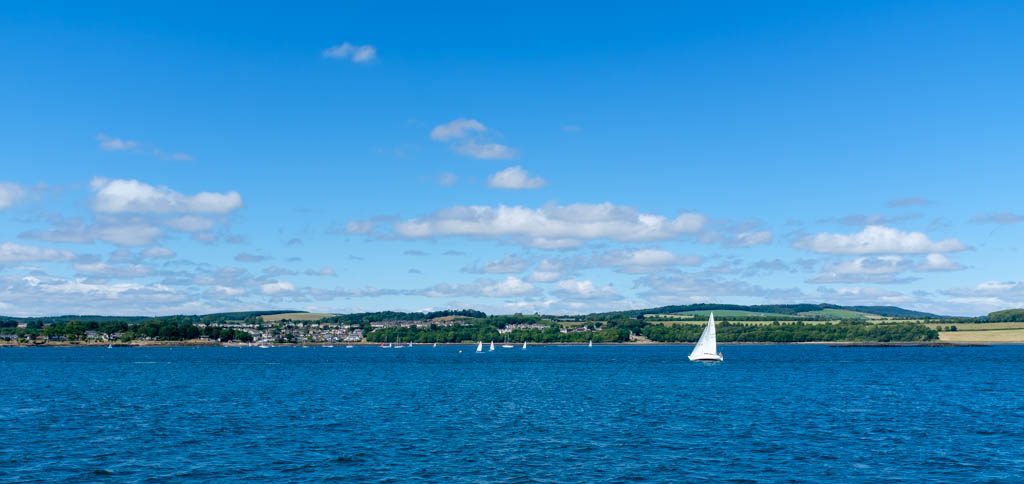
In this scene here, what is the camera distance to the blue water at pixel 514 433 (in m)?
48.5

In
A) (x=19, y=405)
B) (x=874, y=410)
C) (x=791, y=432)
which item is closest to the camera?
(x=791, y=432)

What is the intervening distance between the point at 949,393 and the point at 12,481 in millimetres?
99698

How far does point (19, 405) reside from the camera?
3450 inches

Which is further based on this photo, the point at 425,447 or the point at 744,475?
the point at 425,447

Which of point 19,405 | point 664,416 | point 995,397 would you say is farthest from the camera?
point 995,397

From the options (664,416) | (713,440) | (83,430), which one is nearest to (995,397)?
(664,416)

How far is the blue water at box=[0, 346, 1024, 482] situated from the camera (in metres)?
48.5

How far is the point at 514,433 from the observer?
64.2m

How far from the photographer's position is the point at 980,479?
4628 cm

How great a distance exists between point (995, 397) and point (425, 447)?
7426 centimetres

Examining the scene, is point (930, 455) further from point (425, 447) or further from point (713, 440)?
point (425, 447)

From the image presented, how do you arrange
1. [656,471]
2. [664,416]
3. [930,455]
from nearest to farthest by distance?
[656,471]
[930,455]
[664,416]

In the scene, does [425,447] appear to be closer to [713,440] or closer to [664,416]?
[713,440]

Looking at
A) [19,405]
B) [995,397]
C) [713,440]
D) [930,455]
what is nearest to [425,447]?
[713,440]
